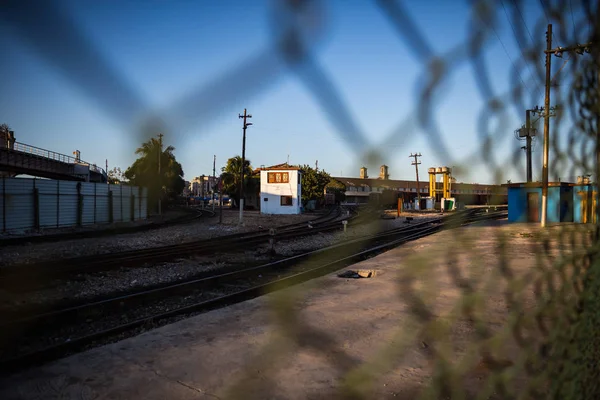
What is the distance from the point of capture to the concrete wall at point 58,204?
1747cm

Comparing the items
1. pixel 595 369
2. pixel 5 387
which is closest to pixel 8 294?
pixel 5 387

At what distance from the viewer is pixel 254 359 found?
345 cm

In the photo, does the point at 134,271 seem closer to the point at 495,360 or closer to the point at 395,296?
the point at 395,296

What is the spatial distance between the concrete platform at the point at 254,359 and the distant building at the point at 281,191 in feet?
109

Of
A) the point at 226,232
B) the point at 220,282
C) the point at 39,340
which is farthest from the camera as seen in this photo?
the point at 226,232

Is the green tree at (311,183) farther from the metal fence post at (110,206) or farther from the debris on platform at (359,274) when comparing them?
the debris on platform at (359,274)

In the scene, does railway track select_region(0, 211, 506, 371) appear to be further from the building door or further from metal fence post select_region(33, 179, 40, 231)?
the building door

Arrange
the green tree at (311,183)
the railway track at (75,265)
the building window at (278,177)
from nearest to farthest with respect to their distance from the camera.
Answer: the railway track at (75,265) < the building window at (278,177) < the green tree at (311,183)

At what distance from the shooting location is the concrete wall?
57.3 ft

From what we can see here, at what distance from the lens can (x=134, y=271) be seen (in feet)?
28.5

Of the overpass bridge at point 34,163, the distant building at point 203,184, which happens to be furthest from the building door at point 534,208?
the overpass bridge at point 34,163

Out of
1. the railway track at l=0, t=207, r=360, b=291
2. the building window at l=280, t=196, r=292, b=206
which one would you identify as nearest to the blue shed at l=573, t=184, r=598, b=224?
the railway track at l=0, t=207, r=360, b=291

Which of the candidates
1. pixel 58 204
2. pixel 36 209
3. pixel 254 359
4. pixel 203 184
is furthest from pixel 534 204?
pixel 36 209

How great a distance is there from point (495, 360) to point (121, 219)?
83.7ft
